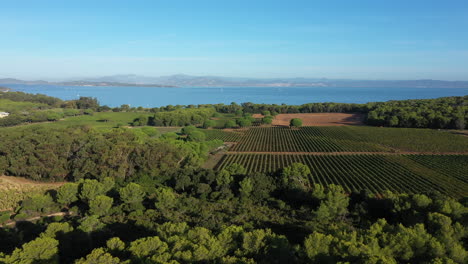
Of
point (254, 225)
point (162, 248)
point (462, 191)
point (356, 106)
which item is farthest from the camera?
point (356, 106)

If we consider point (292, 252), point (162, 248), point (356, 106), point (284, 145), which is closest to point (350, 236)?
point (292, 252)

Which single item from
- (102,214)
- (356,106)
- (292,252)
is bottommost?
(102,214)

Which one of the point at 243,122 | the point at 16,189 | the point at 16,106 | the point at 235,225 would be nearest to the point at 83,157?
the point at 16,189

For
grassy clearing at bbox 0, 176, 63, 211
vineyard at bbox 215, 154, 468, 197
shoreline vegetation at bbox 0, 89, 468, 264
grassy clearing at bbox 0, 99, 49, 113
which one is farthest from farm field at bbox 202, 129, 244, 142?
grassy clearing at bbox 0, 99, 49, 113

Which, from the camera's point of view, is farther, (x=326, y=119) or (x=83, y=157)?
(x=326, y=119)

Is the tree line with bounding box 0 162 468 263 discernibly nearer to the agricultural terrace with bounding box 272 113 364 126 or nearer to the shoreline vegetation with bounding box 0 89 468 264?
the shoreline vegetation with bounding box 0 89 468 264

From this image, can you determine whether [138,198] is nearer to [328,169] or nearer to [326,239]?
[326,239]

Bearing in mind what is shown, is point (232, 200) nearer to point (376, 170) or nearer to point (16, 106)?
point (376, 170)
